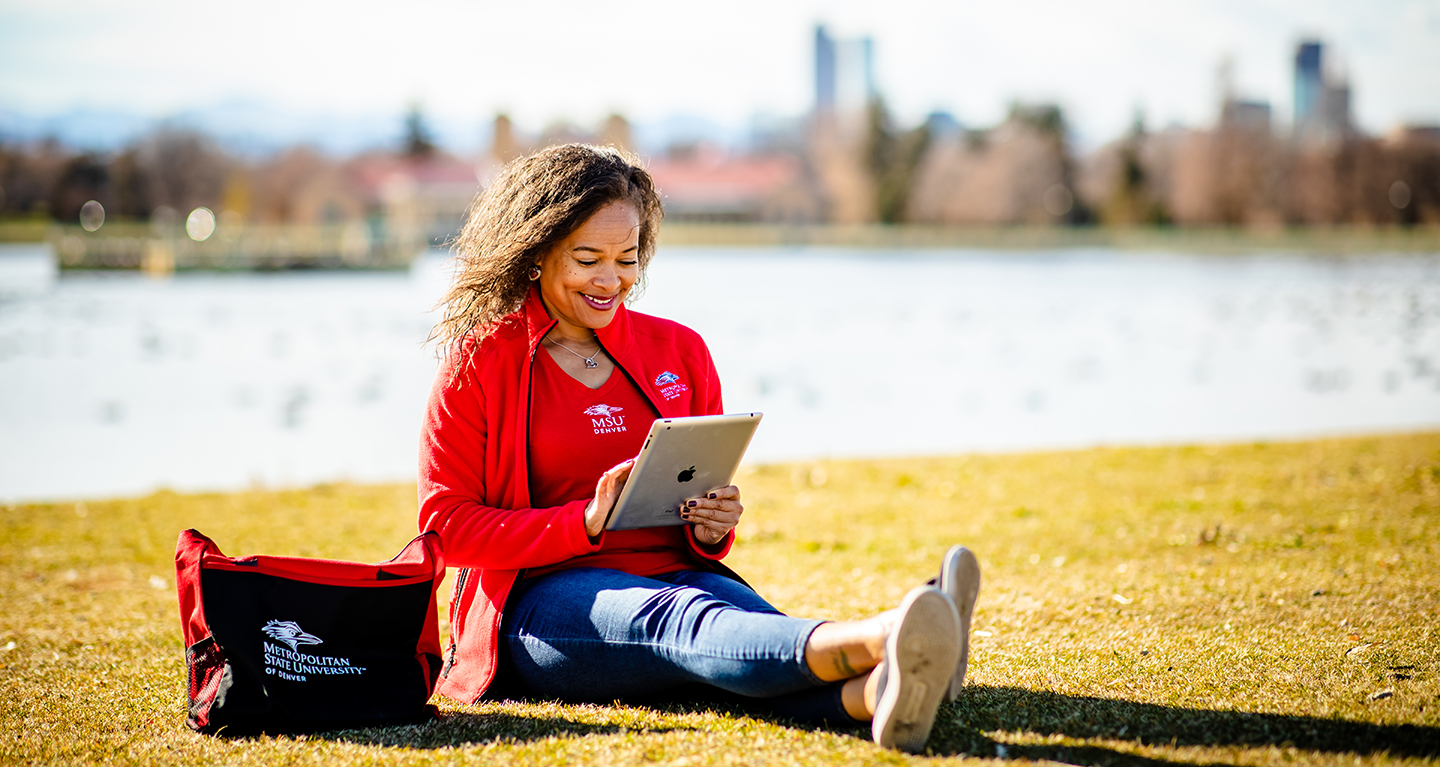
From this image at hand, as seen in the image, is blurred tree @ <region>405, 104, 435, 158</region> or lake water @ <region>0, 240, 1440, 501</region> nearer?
lake water @ <region>0, 240, 1440, 501</region>

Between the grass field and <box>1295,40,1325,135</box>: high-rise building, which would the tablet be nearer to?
the grass field

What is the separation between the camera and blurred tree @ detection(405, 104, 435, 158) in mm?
93250

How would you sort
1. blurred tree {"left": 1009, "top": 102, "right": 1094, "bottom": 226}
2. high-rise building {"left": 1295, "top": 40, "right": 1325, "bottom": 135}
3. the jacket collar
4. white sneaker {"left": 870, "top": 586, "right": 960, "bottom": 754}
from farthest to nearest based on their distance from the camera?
blurred tree {"left": 1009, "top": 102, "right": 1094, "bottom": 226}, high-rise building {"left": 1295, "top": 40, "right": 1325, "bottom": 135}, the jacket collar, white sneaker {"left": 870, "top": 586, "right": 960, "bottom": 754}

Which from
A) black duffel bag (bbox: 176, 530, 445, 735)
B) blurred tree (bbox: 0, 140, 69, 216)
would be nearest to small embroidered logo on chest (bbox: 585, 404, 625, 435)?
black duffel bag (bbox: 176, 530, 445, 735)

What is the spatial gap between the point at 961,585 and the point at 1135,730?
25.0 inches

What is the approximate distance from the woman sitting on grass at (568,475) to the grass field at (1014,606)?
0.18 m

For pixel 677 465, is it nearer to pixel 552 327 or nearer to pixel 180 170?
pixel 552 327

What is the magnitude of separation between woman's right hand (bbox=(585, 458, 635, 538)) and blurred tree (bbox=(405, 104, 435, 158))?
94.0 meters

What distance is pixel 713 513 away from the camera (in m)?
3.24

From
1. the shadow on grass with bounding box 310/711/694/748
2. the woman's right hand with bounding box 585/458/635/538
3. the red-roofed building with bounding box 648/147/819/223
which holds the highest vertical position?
the red-roofed building with bounding box 648/147/819/223

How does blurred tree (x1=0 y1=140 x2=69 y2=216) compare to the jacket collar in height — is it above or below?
above

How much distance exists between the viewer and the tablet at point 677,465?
9.70 ft

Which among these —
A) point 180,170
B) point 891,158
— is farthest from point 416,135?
point 891,158

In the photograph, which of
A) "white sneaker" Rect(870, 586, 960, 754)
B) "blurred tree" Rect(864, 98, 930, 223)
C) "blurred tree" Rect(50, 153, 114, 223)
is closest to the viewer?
"white sneaker" Rect(870, 586, 960, 754)
